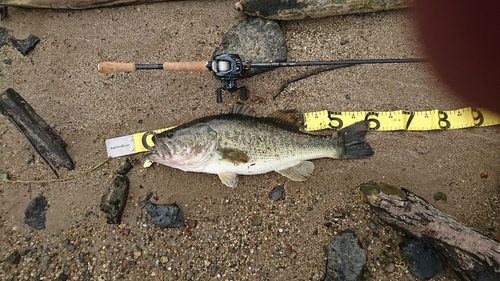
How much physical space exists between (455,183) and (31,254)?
205 inches

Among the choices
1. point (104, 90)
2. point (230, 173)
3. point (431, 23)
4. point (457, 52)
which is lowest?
point (230, 173)

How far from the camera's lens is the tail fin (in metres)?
3.99

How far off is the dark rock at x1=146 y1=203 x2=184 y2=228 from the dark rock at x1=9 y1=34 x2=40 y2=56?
8.67 ft

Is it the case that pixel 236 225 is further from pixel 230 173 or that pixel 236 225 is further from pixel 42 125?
pixel 42 125

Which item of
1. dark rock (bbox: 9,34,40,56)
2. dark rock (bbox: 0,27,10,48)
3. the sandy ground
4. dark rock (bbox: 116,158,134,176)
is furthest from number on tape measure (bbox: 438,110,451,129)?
dark rock (bbox: 0,27,10,48)

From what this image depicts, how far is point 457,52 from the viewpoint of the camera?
4.54 m

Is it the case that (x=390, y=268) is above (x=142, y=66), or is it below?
below

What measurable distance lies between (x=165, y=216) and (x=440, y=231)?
10.1 feet

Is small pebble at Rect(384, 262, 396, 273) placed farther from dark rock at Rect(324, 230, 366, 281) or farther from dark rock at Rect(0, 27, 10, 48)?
dark rock at Rect(0, 27, 10, 48)

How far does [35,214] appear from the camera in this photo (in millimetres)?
4105

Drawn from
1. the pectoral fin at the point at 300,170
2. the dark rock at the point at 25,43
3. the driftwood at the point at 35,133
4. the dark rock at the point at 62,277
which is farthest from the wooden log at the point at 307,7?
the dark rock at the point at 62,277

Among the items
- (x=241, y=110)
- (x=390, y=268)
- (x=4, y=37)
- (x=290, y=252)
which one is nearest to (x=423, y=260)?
(x=390, y=268)

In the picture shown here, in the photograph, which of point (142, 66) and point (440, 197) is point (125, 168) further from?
point (440, 197)


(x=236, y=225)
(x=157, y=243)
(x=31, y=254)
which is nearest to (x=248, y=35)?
(x=236, y=225)
